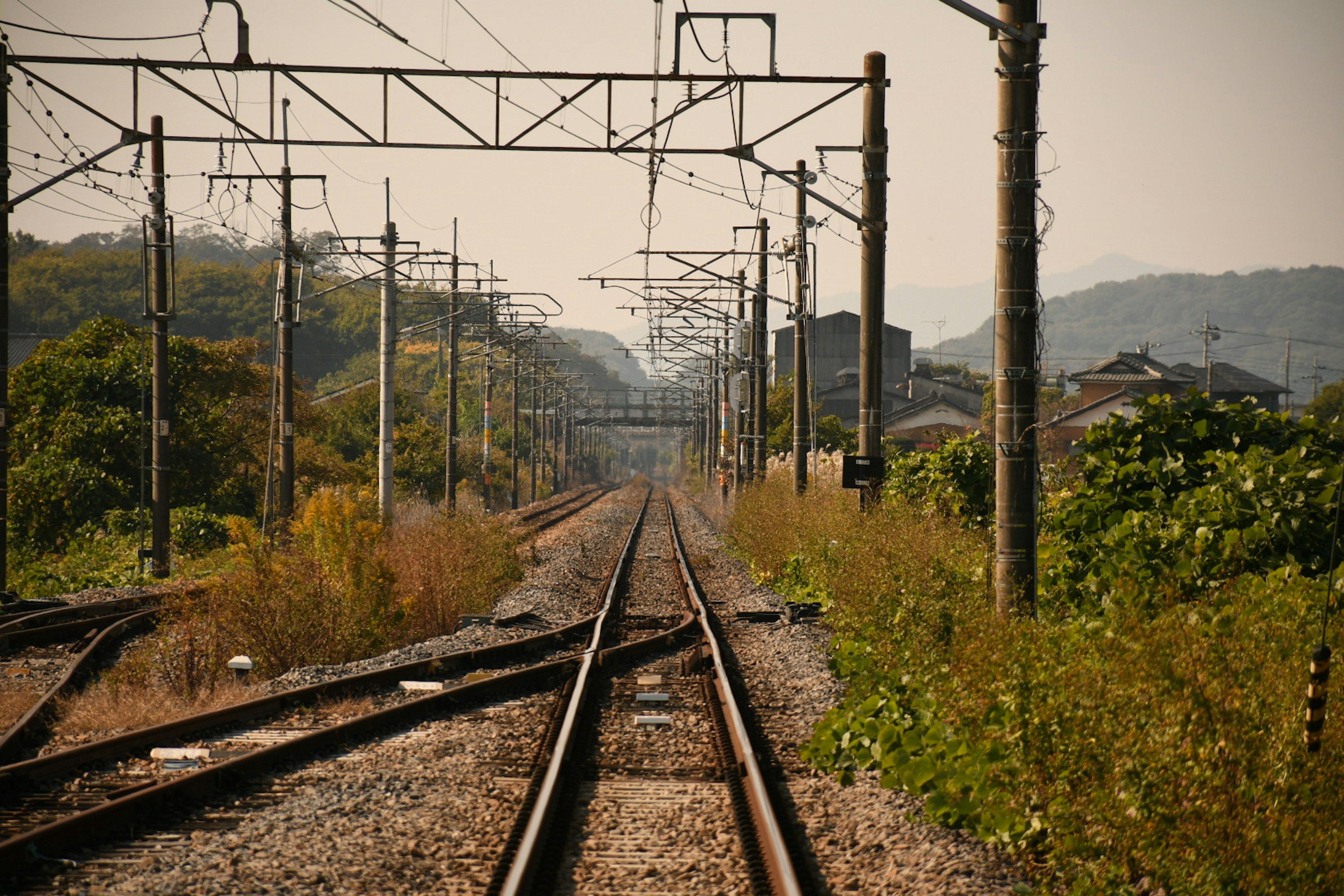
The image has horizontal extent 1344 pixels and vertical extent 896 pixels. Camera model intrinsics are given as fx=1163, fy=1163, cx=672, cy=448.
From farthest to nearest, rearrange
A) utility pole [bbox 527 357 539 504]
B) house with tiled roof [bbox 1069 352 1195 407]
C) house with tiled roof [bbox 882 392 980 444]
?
1. house with tiled roof [bbox 1069 352 1195 407]
2. house with tiled roof [bbox 882 392 980 444]
3. utility pole [bbox 527 357 539 504]

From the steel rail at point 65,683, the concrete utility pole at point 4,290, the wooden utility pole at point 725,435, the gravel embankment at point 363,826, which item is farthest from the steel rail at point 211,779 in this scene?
the wooden utility pole at point 725,435

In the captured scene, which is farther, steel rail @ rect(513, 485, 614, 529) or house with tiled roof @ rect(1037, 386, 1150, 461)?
house with tiled roof @ rect(1037, 386, 1150, 461)

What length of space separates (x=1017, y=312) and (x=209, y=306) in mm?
99970

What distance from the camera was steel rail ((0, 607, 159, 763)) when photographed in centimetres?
929

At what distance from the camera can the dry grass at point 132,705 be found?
9922mm

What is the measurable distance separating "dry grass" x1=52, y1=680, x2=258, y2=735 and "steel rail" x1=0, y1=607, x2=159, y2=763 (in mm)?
133

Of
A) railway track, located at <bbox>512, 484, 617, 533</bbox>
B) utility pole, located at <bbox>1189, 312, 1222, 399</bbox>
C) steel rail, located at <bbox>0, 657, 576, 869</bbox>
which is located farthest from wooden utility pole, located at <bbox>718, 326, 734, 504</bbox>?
utility pole, located at <bbox>1189, 312, 1222, 399</bbox>

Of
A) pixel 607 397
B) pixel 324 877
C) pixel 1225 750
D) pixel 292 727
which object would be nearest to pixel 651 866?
pixel 324 877

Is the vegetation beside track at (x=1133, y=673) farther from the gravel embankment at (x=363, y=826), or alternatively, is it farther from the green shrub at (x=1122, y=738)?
the gravel embankment at (x=363, y=826)

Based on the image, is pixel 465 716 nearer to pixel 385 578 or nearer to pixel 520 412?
pixel 385 578

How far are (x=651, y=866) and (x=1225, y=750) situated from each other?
303 centimetres

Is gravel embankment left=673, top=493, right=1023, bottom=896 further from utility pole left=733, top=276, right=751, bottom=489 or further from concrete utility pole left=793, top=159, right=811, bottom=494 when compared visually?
utility pole left=733, top=276, right=751, bottom=489

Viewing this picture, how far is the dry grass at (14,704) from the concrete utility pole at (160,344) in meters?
10.3

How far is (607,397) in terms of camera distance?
101 metres
